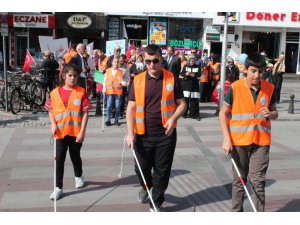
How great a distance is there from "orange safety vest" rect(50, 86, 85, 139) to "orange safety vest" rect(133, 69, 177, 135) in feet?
3.44

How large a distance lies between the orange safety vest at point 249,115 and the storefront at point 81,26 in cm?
2436

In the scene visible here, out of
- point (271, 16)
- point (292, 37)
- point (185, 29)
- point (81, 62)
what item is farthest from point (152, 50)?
point (292, 37)

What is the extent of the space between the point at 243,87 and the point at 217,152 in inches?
158

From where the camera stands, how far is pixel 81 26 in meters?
28.4

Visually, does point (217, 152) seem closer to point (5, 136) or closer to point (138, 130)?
point (138, 130)

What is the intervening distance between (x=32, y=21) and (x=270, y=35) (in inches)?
636

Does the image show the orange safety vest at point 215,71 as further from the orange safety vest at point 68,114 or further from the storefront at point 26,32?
the storefront at point 26,32

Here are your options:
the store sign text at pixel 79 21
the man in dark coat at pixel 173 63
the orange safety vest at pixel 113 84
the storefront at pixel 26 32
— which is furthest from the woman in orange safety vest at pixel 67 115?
the storefront at pixel 26 32

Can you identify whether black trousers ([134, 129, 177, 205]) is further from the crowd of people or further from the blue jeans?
the blue jeans

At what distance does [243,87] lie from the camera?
4.53m

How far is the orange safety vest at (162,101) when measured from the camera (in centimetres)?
492

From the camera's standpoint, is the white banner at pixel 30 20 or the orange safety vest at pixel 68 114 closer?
the orange safety vest at pixel 68 114

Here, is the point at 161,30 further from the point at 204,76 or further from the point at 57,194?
the point at 57,194
